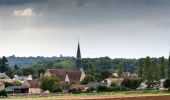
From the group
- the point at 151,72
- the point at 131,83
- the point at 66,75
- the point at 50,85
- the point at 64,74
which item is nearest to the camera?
the point at 50,85

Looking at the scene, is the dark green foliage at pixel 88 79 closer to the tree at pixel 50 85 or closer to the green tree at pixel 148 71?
the green tree at pixel 148 71

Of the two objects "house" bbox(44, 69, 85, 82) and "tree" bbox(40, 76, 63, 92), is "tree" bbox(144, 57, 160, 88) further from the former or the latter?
"house" bbox(44, 69, 85, 82)

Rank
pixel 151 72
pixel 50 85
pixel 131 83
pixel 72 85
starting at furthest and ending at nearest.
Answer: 1. pixel 72 85
2. pixel 151 72
3. pixel 131 83
4. pixel 50 85

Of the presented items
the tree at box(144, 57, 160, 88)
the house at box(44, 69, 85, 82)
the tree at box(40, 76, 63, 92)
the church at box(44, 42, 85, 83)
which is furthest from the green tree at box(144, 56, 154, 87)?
the church at box(44, 42, 85, 83)

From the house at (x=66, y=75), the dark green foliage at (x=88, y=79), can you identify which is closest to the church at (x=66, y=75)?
the house at (x=66, y=75)

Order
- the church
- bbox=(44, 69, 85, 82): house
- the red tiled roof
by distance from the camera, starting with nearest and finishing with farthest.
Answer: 1. bbox=(44, 69, 85, 82): house
2. the church
3. the red tiled roof

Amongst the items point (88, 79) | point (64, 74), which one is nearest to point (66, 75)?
point (64, 74)

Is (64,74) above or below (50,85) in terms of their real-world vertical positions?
Answer: above

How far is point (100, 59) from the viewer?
566ft

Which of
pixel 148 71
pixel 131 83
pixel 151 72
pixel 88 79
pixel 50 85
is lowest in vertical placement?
pixel 50 85

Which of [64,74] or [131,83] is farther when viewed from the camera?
[64,74]

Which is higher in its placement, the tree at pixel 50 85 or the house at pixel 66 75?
the house at pixel 66 75

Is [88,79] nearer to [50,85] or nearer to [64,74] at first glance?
[64,74]

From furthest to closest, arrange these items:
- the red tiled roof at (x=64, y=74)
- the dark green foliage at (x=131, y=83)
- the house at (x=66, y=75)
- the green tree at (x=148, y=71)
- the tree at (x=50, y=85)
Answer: the red tiled roof at (x=64, y=74)
the house at (x=66, y=75)
the green tree at (x=148, y=71)
the dark green foliage at (x=131, y=83)
the tree at (x=50, y=85)
